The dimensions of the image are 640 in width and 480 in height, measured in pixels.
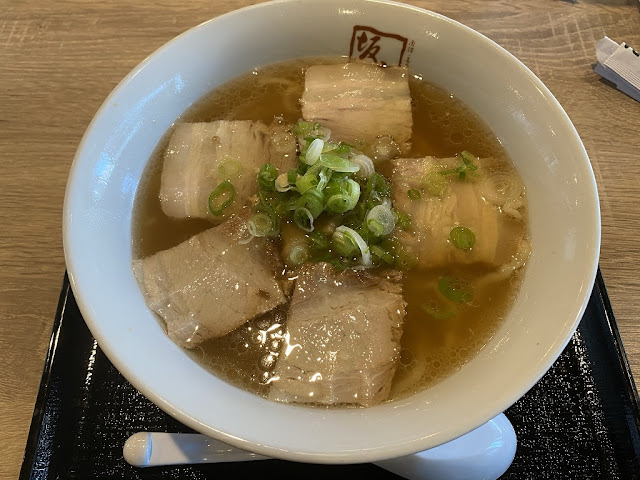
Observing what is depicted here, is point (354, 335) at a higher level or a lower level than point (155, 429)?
higher

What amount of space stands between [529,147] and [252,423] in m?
1.15

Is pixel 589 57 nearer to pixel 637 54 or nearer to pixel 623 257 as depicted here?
pixel 637 54

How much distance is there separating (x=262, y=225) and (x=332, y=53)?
2.42 ft

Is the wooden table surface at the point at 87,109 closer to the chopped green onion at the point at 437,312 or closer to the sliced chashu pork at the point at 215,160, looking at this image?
the sliced chashu pork at the point at 215,160

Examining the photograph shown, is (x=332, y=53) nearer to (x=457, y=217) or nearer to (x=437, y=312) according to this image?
(x=457, y=217)

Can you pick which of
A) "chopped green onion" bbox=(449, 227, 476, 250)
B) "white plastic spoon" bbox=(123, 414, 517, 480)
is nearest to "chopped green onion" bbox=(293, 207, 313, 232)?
"chopped green onion" bbox=(449, 227, 476, 250)

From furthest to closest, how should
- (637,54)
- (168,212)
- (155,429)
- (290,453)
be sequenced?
1. (637,54)
2. (168,212)
3. (155,429)
4. (290,453)

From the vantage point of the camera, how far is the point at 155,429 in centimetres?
150

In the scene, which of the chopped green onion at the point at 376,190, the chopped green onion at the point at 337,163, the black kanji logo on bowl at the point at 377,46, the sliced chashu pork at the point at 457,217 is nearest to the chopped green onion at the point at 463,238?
the sliced chashu pork at the point at 457,217

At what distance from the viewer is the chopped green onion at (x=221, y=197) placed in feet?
5.19

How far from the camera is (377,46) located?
172cm

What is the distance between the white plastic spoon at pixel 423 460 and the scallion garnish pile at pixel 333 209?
54 centimetres

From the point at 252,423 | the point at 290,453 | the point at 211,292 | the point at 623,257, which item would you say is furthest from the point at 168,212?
the point at 623,257

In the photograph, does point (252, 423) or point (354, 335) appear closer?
point (252, 423)
